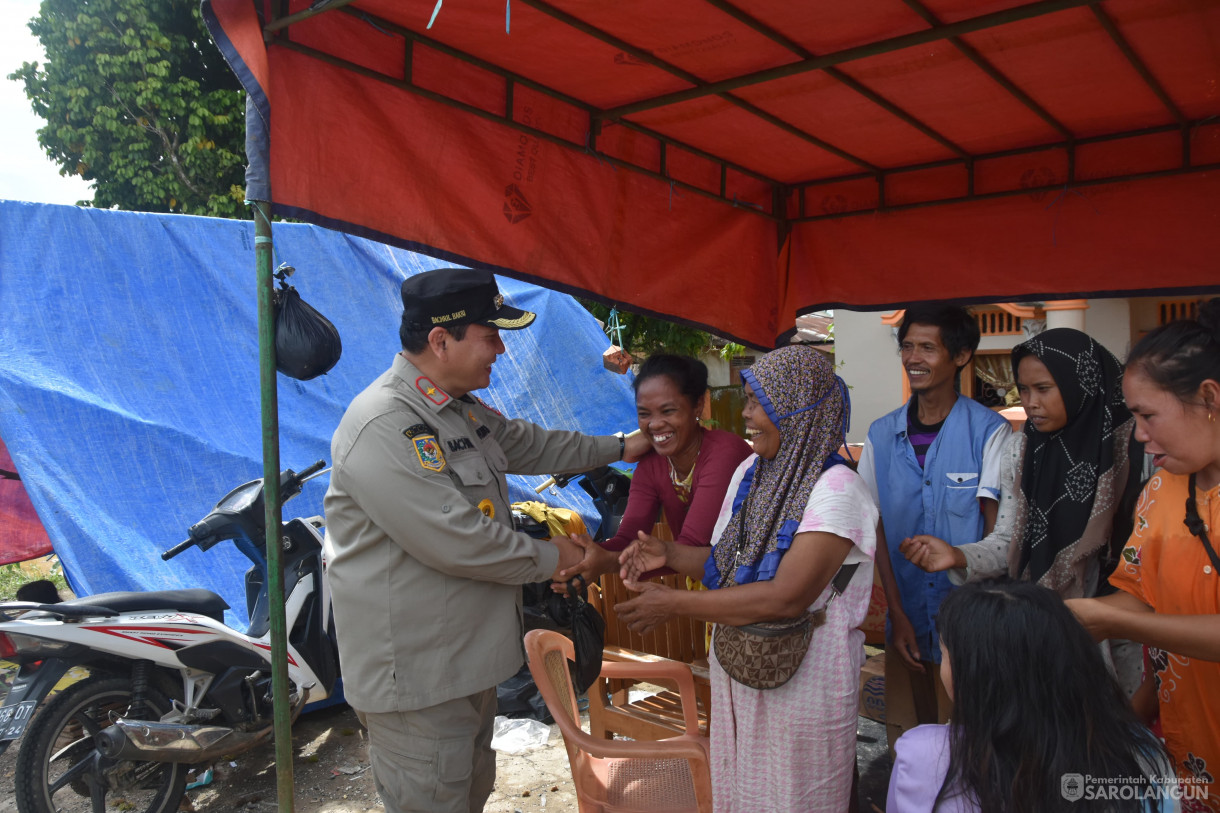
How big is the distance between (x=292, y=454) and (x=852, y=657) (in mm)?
3955

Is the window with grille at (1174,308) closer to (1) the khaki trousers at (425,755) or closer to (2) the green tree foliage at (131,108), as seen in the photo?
(1) the khaki trousers at (425,755)

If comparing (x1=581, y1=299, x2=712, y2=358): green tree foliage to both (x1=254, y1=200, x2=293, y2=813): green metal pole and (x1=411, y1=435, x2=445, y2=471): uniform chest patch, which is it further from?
(x1=411, y1=435, x2=445, y2=471): uniform chest patch

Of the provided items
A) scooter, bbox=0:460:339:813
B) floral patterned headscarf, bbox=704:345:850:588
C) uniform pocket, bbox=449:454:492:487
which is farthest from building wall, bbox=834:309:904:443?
uniform pocket, bbox=449:454:492:487

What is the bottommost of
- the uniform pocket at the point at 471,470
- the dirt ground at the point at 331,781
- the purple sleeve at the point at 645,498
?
the dirt ground at the point at 331,781

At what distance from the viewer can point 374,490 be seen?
2.11 m

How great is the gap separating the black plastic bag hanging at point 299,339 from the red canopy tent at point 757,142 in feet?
0.92

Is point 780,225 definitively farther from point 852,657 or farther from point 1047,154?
point 852,657

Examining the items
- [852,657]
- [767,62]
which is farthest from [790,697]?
[767,62]

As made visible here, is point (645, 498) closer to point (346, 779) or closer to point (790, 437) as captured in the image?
point (790, 437)

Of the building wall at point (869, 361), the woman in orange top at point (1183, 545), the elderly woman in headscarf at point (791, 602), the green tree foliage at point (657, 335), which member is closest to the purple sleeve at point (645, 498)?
the elderly woman in headscarf at point (791, 602)

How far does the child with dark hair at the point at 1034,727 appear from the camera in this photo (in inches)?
54.7

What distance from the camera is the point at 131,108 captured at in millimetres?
13125

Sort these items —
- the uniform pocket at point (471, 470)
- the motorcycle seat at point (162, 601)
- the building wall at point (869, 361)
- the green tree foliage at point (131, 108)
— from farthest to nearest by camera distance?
the building wall at point (869, 361)
the green tree foliage at point (131, 108)
the motorcycle seat at point (162, 601)
the uniform pocket at point (471, 470)

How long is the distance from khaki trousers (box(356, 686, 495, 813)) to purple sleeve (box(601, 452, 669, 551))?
0.96 metres
